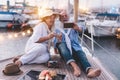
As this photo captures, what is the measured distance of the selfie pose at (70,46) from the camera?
13.0ft

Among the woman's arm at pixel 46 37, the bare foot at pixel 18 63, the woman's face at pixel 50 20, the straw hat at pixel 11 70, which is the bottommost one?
the bare foot at pixel 18 63

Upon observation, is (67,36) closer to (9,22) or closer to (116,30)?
(116,30)

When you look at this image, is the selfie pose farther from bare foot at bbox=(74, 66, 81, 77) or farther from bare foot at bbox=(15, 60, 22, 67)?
bare foot at bbox=(15, 60, 22, 67)

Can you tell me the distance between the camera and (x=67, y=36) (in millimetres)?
4297

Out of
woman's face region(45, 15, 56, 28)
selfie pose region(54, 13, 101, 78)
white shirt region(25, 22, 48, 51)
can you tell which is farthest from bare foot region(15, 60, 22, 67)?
woman's face region(45, 15, 56, 28)

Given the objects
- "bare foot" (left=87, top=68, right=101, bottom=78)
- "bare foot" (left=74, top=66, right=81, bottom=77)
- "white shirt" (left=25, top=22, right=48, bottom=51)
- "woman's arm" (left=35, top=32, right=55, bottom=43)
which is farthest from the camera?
"white shirt" (left=25, top=22, right=48, bottom=51)

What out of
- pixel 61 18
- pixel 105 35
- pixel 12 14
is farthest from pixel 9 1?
pixel 61 18

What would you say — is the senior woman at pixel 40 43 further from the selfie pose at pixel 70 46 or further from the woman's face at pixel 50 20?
the selfie pose at pixel 70 46

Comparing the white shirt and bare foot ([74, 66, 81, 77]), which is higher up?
the white shirt

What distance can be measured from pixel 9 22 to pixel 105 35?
10.0 meters

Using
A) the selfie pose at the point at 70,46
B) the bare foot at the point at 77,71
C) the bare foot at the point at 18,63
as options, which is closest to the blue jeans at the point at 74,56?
the selfie pose at the point at 70,46

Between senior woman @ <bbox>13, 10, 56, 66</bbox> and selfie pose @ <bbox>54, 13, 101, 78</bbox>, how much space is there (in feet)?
0.62

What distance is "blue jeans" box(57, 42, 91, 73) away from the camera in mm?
3945

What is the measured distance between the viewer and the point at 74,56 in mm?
4246
